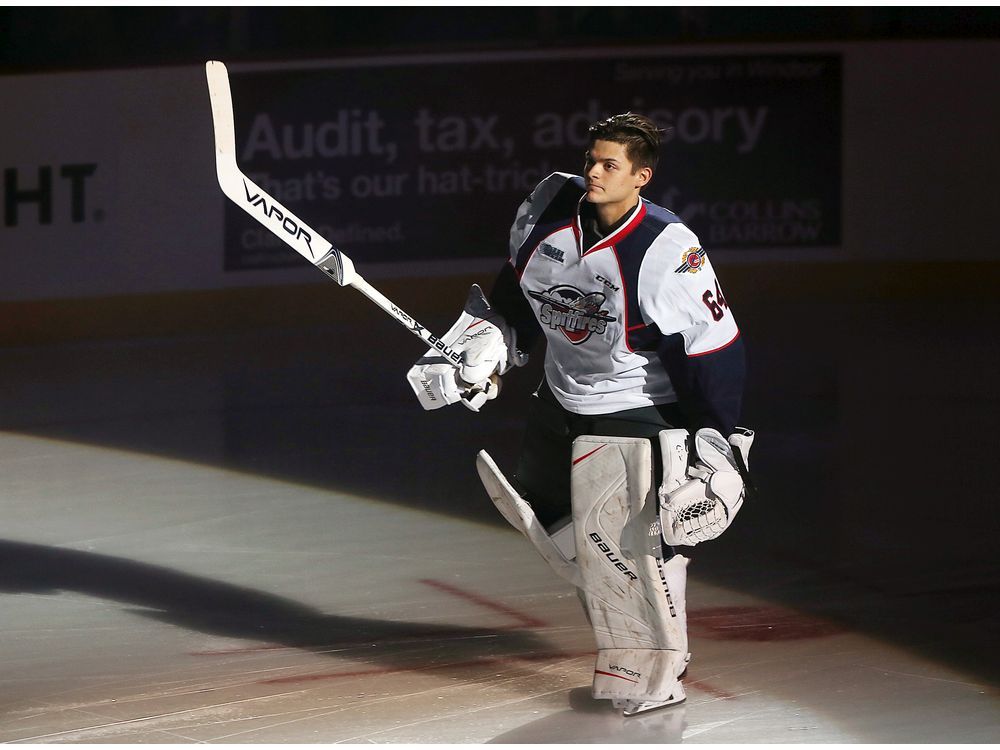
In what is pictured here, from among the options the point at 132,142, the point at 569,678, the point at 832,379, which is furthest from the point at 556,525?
the point at 132,142

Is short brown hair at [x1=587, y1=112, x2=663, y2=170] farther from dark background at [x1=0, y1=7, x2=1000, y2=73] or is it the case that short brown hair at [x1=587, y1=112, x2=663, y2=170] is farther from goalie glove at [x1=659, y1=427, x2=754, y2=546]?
dark background at [x1=0, y1=7, x2=1000, y2=73]

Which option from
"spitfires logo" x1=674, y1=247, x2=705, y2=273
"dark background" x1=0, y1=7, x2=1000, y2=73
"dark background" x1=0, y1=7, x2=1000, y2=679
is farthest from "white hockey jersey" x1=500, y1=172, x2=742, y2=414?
"dark background" x1=0, y1=7, x2=1000, y2=73

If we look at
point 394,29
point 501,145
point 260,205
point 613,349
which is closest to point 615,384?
point 613,349

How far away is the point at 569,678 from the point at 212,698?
3.12ft

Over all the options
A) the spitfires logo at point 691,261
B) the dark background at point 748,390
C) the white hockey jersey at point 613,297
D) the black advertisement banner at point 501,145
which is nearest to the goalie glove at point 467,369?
the white hockey jersey at point 613,297

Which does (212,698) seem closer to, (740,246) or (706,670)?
(706,670)

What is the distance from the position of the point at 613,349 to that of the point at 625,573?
1.85 feet

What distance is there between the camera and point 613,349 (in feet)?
13.1

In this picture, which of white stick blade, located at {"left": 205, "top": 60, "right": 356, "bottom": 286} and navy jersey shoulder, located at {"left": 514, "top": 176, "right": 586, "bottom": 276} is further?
navy jersey shoulder, located at {"left": 514, "top": 176, "right": 586, "bottom": 276}

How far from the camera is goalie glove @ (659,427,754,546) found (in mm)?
3854

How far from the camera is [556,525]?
4195mm

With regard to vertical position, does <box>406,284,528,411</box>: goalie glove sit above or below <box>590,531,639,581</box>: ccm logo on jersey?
above

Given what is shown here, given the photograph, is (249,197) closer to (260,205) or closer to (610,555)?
(260,205)

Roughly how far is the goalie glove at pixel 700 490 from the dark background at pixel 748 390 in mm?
1064
